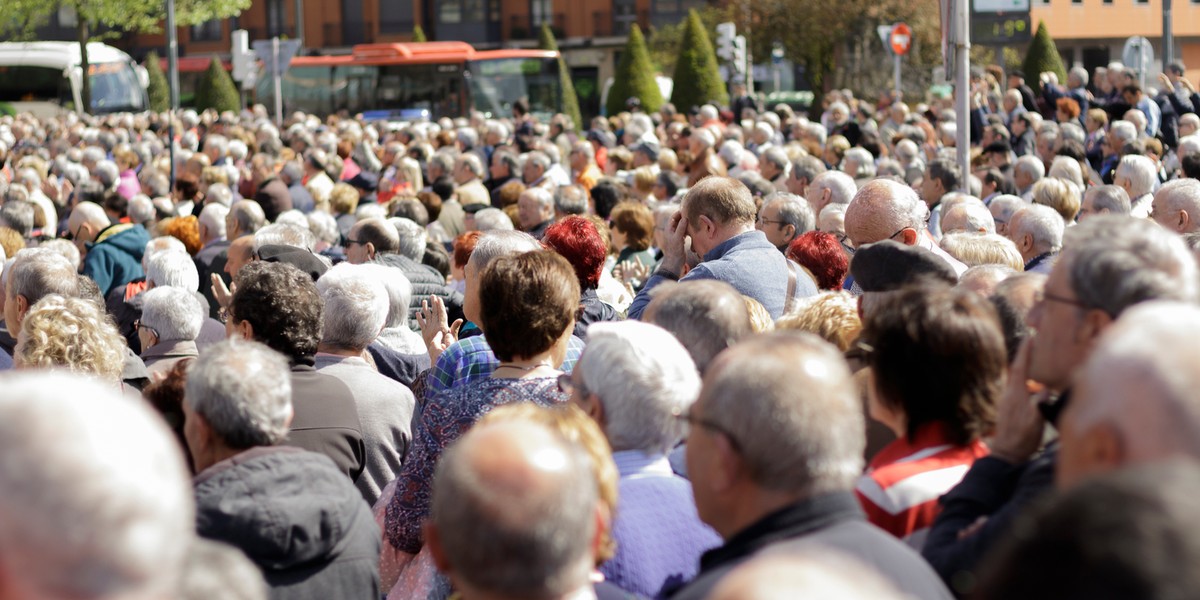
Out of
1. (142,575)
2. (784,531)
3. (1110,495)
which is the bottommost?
(784,531)

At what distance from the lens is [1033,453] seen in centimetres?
315

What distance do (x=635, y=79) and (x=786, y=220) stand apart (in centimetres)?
2658

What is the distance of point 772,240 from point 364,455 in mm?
3490

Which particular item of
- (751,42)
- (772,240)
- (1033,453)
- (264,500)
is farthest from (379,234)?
(751,42)

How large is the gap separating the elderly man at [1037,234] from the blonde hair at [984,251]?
1.57 feet

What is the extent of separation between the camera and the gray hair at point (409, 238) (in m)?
8.56

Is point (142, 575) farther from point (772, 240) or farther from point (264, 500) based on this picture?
point (772, 240)

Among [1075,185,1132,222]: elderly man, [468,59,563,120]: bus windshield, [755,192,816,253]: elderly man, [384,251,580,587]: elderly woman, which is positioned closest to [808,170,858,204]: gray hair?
[755,192,816,253]: elderly man

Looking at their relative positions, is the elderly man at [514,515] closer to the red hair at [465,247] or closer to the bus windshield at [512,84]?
the red hair at [465,247]

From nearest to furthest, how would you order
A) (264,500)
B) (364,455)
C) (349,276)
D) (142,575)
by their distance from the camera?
(142,575) → (264,500) → (364,455) → (349,276)

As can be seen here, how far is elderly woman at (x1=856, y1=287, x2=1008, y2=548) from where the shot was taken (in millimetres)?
3305

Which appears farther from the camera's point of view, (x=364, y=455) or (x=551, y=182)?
(x=551, y=182)

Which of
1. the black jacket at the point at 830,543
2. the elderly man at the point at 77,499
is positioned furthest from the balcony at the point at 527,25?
the elderly man at the point at 77,499

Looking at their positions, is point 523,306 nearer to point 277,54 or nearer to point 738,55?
point 277,54
